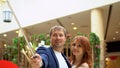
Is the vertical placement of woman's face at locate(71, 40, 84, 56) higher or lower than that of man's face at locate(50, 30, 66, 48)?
lower

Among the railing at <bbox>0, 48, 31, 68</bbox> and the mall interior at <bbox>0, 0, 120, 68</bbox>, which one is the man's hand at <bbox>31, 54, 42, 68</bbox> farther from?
the mall interior at <bbox>0, 0, 120, 68</bbox>

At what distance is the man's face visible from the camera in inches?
60.8

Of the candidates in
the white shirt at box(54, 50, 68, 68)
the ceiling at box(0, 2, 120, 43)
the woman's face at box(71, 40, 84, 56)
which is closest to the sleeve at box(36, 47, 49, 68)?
the white shirt at box(54, 50, 68, 68)

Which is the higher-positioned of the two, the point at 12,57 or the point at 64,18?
the point at 64,18

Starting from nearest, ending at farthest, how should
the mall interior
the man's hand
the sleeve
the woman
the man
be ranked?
the man's hand → the sleeve → the man → the woman → the mall interior

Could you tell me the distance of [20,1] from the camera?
13.4 metres

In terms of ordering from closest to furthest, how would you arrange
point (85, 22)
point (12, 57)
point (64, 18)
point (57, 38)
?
point (57, 38), point (12, 57), point (64, 18), point (85, 22)

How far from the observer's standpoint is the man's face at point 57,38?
1.54m

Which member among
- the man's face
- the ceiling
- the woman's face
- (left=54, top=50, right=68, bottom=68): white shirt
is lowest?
→ (left=54, top=50, right=68, bottom=68): white shirt

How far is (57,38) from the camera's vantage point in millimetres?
1541

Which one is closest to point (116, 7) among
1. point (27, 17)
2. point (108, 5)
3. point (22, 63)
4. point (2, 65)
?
point (108, 5)

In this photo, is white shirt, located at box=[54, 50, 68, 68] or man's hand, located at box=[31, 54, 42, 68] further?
white shirt, located at box=[54, 50, 68, 68]

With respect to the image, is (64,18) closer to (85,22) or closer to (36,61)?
(85,22)

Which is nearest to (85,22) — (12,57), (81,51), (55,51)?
(12,57)
